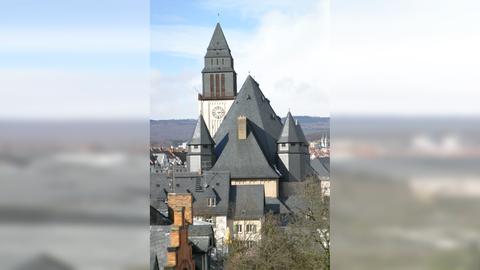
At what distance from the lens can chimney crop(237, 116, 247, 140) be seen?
17.8m

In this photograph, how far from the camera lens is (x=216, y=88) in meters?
17.5

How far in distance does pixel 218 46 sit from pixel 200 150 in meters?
3.61

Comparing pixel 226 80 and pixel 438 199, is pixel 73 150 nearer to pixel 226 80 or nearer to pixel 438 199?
pixel 438 199

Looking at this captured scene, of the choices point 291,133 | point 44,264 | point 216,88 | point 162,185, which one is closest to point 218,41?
point 162,185

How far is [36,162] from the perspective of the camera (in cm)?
114

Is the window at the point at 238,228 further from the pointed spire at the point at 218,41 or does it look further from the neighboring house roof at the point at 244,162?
the pointed spire at the point at 218,41

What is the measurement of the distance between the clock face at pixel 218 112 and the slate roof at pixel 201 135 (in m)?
1.36

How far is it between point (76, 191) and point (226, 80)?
1611 cm

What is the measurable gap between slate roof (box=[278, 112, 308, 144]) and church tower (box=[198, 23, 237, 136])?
6.86 ft

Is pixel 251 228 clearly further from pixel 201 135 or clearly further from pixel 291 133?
pixel 201 135

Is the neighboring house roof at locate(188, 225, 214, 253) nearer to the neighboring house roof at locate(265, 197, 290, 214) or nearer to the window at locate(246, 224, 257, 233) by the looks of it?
the window at locate(246, 224, 257, 233)

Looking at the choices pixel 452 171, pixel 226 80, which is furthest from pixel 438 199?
pixel 226 80

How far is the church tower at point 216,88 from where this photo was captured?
15.5 m

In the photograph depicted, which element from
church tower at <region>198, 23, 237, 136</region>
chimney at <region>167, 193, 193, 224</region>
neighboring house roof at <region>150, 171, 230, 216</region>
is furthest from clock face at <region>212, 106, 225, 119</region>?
chimney at <region>167, 193, 193, 224</region>
